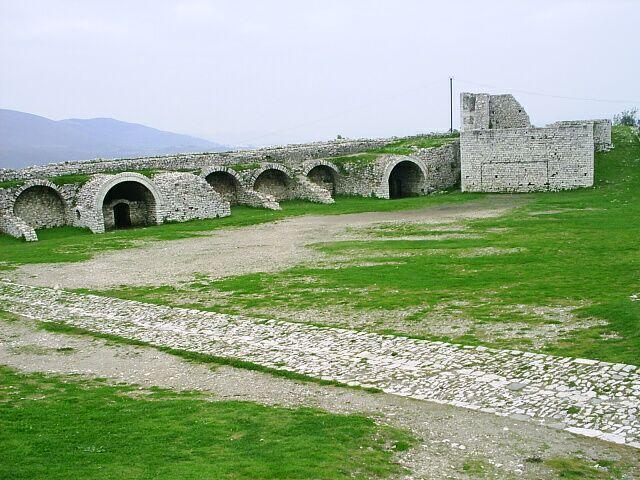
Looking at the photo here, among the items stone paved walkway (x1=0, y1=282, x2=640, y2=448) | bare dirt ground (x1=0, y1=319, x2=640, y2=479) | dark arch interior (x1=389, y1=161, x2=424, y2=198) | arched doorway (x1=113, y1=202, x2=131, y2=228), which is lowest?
bare dirt ground (x1=0, y1=319, x2=640, y2=479)

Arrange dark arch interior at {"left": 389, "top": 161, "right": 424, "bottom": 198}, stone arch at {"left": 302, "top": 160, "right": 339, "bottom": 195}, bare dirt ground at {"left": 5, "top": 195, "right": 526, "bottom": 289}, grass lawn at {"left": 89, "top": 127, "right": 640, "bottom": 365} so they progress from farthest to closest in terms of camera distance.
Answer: dark arch interior at {"left": 389, "top": 161, "right": 424, "bottom": 198} → stone arch at {"left": 302, "top": 160, "right": 339, "bottom": 195} → bare dirt ground at {"left": 5, "top": 195, "right": 526, "bottom": 289} → grass lawn at {"left": 89, "top": 127, "right": 640, "bottom": 365}

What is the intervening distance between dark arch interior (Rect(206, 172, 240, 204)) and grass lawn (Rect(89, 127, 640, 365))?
1498cm

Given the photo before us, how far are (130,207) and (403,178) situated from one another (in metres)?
18.7

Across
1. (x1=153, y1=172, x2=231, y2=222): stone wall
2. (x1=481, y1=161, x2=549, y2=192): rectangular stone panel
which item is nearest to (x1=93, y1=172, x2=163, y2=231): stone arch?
(x1=153, y1=172, x2=231, y2=222): stone wall

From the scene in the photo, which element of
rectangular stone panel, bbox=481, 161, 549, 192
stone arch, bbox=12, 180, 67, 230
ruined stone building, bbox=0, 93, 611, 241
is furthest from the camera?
rectangular stone panel, bbox=481, 161, 549, 192

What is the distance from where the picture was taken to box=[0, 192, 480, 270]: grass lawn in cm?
2584

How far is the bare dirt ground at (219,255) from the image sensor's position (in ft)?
67.7

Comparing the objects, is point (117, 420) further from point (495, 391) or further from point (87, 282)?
point (87, 282)

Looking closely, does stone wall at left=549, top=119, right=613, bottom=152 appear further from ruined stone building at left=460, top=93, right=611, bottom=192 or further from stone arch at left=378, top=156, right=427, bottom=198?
stone arch at left=378, top=156, right=427, bottom=198

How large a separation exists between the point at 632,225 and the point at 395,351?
1591 centimetres

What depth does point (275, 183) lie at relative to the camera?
42844 millimetres

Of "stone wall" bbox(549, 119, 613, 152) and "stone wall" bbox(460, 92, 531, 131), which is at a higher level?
"stone wall" bbox(460, 92, 531, 131)

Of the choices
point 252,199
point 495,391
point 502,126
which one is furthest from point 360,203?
point 495,391

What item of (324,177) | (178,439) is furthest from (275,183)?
(178,439)
